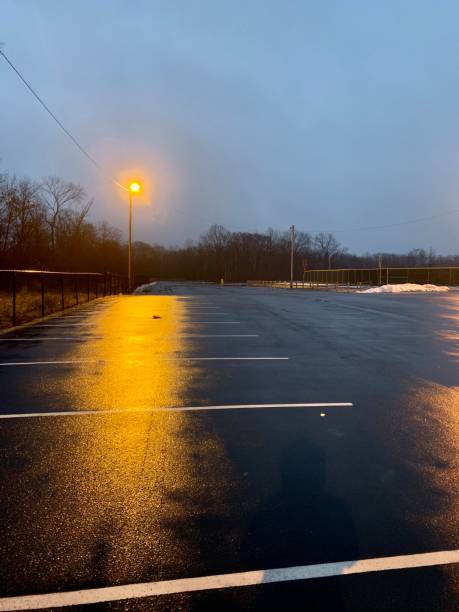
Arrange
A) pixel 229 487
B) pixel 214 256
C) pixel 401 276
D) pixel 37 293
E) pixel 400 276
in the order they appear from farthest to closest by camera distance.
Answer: pixel 214 256
pixel 400 276
pixel 401 276
pixel 37 293
pixel 229 487

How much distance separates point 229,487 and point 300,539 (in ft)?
2.68

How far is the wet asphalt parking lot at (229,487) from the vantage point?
8.33 feet

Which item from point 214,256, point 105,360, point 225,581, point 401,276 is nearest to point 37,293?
point 105,360

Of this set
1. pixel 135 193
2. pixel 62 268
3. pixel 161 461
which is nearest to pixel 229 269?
pixel 62 268

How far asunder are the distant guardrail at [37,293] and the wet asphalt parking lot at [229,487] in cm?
833

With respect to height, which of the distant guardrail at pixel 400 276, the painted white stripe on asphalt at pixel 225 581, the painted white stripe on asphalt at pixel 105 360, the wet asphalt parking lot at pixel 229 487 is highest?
the distant guardrail at pixel 400 276

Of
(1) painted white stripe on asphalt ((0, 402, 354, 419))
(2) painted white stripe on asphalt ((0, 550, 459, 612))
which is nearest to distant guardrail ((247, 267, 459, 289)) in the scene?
(1) painted white stripe on asphalt ((0, 402, 354, 419))

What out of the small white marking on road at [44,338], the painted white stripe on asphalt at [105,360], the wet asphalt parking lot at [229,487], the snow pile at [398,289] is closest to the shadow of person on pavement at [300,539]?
the wet asphalt parking lot at [229,487]

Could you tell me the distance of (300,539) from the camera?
296 centimetres

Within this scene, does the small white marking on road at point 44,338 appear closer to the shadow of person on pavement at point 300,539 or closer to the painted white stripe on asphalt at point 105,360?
the painted white stripe on asphalt at point 105,360

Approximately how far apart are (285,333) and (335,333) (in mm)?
1366

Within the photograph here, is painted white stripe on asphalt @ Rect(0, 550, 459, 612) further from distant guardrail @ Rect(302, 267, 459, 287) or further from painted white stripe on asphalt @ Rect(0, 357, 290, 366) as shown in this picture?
distant guardrail @ Rect(302, 267, 459, 287)

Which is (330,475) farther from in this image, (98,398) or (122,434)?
(98,398)

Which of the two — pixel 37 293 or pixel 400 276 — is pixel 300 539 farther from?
pixel 400 276
